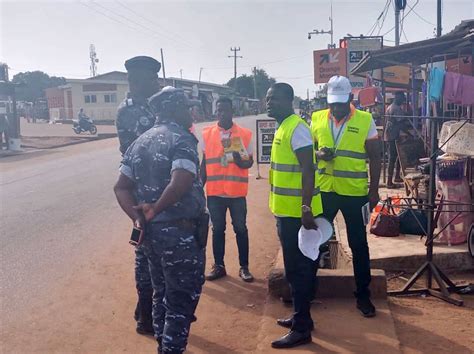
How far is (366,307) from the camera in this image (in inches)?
172

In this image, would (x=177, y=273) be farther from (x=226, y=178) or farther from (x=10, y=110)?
(x=10, y=110)

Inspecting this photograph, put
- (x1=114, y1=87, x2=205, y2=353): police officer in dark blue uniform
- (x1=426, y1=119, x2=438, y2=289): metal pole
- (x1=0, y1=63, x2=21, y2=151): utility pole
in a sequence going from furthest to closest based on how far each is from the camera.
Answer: (x1=0, y1=63, x2=21, y2=151): utility pole, (x1=426, y1=119, x2=438, y2=289): metal pole, (x1=114, y1=87, x2=205, y2=353): police officer in dark blue uniform

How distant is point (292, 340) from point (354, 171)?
143 cm

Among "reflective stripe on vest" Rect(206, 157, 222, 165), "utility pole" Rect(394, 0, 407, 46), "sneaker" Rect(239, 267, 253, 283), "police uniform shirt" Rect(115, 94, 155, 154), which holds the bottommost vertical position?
"sneaker" Rect(239, 267, 253, 283)

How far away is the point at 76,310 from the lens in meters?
4.87

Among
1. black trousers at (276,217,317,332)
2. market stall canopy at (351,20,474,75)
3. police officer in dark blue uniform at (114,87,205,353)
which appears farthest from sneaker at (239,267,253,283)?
market stall canopy at (351,20,474,75)

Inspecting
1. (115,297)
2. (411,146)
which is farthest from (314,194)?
(411,146)

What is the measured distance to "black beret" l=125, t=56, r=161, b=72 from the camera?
162 inches

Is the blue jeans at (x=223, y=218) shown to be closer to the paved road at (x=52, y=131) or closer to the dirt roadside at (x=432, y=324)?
the dirt roadside at (x=432, y=324)

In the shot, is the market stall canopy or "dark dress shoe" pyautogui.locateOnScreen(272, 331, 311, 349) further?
the market stall canopy

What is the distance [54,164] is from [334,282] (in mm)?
14390

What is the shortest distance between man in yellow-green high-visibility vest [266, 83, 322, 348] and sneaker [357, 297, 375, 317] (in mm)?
601

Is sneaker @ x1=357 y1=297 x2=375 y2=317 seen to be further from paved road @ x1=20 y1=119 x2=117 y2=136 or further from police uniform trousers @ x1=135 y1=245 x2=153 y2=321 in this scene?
paved road @ x1=20 y1=119 x2=117 y2=136

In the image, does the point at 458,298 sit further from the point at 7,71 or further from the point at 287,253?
the point at 7,71
